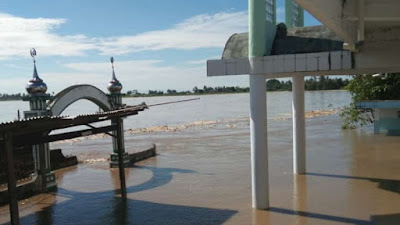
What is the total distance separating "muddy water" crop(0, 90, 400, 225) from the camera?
10.0 m

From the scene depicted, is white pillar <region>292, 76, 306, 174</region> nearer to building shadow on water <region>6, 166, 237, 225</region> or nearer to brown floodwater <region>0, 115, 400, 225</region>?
brown floodwater <region>0, 115, 400, 225</region>

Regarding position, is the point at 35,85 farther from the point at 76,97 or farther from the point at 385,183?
the point at 385,183

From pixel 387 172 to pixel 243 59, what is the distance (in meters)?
7.59

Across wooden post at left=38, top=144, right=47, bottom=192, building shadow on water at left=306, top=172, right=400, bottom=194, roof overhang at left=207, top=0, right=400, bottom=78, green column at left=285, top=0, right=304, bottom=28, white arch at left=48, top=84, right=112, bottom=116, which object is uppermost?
green column at left=285, top=0, right=304, bottom=28

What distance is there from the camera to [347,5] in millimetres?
6105

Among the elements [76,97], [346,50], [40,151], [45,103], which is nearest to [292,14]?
[346,50]

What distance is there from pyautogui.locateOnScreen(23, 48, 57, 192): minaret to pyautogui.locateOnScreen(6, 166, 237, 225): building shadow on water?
4.58 feet

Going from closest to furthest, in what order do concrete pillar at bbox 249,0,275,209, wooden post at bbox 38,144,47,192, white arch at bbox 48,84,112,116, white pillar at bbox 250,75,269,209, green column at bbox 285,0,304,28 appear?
concrete pillar at bbox 249,0,275,209
white pillar at bbox 250,75,269,209
green column at bbox 285,0,304,28
wooden post at bbox 38,144,47,192
white arch at bbox 48,84,112,116

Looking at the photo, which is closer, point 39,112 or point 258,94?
point 258,94

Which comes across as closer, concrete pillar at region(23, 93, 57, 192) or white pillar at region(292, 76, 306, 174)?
white pillar at region(292, 76, 306, 174)

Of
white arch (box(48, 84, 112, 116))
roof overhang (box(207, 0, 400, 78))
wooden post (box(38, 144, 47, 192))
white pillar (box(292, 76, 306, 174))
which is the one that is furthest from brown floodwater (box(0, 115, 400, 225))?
roof overhang (box(207, 0, 400, 78))

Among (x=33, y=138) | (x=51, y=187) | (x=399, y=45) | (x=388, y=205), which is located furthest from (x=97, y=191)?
(x=399, y=45)

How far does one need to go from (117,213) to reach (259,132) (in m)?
4.45

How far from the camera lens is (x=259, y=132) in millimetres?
9711
